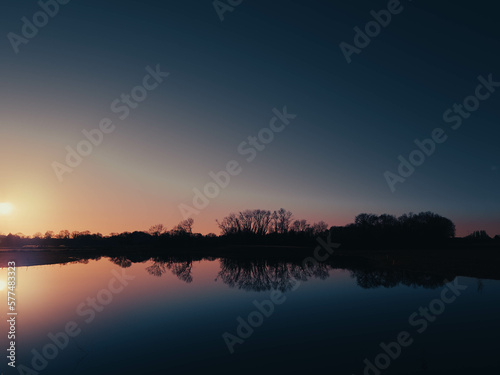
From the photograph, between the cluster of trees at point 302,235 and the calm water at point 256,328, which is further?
the cluster of trees at point 302,235

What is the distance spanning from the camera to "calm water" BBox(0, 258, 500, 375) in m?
13.0

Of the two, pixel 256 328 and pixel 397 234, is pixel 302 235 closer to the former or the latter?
pixel 397 234

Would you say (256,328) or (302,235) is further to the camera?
(302,235)

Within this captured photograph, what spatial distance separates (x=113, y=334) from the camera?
17.4m

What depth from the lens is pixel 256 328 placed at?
18.5 m

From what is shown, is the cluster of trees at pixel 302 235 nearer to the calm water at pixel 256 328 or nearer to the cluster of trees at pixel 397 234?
the cluster of trees at pixel 397 234

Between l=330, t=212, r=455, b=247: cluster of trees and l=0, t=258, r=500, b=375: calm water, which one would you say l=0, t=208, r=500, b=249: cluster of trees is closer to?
l=330, t=212, r=455, b=247: cluster of trees

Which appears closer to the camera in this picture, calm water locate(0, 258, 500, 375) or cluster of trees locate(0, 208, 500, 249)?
calm water locate(0, 258, 500, 375)

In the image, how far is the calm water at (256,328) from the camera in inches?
511

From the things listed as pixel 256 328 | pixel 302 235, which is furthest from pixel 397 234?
pixel 256 328

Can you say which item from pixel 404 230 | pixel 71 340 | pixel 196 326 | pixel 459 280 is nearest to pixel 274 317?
pixel 196 326

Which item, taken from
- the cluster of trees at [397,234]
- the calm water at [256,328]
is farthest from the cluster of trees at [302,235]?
the calm water at [256,328]

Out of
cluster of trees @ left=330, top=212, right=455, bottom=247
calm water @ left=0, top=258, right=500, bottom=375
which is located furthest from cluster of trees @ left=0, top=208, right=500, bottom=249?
calm water @ left=0, top=258, right=500, bottom=375

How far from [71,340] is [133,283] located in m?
21.1
